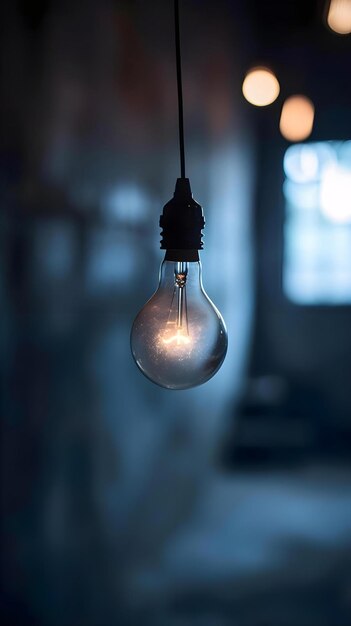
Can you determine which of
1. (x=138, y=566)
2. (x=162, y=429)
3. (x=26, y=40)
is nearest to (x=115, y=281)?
(x=162, y=429)

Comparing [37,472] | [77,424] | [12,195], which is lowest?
[37,472]

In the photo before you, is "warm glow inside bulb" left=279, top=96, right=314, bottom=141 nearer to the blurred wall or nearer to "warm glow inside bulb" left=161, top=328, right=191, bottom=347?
the blurred wall

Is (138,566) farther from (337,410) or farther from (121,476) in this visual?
(337,410)

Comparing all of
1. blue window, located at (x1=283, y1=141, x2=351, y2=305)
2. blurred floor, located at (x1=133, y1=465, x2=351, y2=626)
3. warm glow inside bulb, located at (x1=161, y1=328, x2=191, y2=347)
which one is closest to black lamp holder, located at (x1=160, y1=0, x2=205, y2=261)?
warm glow inside bulb, located at (x1=161, y1=328, x2=191, y2=347)

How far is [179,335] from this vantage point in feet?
2.92

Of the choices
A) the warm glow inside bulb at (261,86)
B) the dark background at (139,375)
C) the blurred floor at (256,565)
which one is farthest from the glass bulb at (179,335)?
the warm glow inside bulb at (261,86)

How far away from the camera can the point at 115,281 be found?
2.13 m

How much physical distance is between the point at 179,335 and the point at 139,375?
1.35 m

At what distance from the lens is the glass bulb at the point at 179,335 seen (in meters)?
0.88

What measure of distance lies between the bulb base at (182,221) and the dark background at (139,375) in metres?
1.08

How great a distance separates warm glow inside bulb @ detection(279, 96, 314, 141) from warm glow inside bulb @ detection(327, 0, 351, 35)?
0.31m

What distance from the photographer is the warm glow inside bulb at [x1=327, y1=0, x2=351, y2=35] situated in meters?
2.54

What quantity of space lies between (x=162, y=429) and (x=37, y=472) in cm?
49

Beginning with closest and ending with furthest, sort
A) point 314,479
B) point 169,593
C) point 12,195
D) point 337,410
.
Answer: point 12,195, point 169,593, point 314,479, point 337,410
